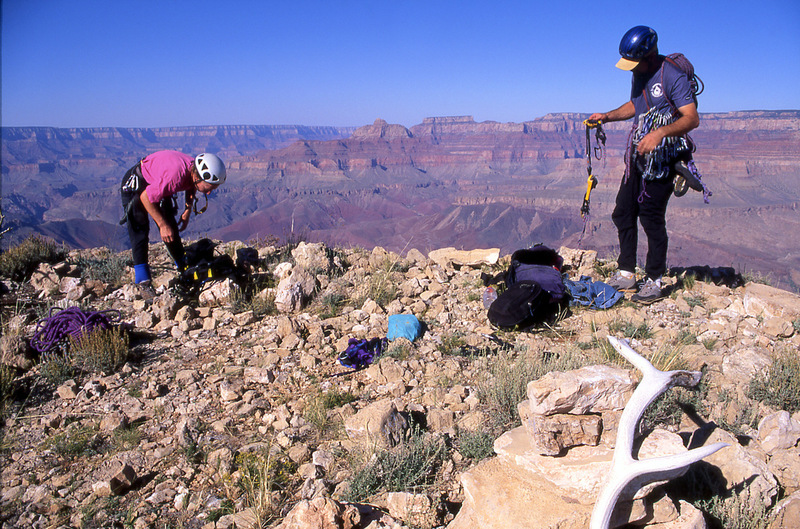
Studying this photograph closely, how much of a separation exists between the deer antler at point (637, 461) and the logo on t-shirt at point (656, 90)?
3.32 metres

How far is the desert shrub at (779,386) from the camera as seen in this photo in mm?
2990

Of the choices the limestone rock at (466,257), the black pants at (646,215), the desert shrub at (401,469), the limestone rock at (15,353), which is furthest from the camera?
the limestone rock at (466,257)

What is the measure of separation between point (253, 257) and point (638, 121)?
4.92 meters

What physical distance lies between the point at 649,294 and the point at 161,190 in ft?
17.3

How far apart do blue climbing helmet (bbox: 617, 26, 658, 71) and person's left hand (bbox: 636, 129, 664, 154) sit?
2.48 feet

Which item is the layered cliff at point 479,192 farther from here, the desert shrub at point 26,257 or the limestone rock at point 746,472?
the limestone rock at point 746,472

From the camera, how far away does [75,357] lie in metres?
3.67

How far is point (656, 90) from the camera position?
425 centimetres

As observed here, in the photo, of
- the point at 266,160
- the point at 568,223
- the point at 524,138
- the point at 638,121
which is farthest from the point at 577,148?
the point at 638,121

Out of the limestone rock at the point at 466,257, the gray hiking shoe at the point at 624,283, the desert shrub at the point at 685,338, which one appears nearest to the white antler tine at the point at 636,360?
the desert shrub at the point at 685,338

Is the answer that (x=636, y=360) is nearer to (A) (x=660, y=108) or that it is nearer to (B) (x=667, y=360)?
(B) (x=667, y=360)

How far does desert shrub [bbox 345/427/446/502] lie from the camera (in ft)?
7.45

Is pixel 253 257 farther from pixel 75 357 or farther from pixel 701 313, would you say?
pixel 701 313

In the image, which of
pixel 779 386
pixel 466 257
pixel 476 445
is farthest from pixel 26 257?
pixel 779 386
